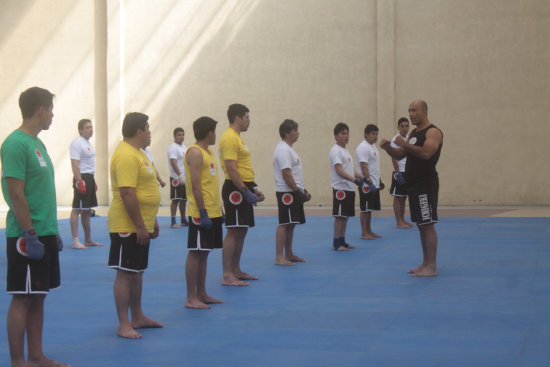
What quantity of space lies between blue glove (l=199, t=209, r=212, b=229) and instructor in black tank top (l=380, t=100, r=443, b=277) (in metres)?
2.25

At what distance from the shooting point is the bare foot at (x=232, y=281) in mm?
7312

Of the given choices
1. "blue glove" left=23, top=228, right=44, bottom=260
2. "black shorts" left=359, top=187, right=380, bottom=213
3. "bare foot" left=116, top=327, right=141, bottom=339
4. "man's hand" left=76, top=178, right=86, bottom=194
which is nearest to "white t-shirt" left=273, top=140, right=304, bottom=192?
"black shorts" left=359, top=187, right=380, bottom=213

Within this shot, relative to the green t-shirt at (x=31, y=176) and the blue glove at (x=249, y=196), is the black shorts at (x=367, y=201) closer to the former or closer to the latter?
the blue glove at (x=249, y=196)

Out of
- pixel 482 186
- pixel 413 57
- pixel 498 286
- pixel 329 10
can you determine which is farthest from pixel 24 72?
pixel 498 286

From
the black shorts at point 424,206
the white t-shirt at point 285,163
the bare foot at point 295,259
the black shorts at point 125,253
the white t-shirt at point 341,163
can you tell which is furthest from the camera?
the white t-shirt at point 341,163

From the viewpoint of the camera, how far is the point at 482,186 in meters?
17.1

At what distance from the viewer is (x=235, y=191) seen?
736 cm

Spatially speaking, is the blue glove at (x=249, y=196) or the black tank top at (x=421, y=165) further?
the black tank top at (x=421, y=165)

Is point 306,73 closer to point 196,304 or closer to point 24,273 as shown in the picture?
point 196,304

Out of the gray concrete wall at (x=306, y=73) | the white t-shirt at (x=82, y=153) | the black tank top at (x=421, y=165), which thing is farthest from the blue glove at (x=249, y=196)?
the gray concrete wall at (x=306, y=73)

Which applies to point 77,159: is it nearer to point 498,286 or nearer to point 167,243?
point 167,243

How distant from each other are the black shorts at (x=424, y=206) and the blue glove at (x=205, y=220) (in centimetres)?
245

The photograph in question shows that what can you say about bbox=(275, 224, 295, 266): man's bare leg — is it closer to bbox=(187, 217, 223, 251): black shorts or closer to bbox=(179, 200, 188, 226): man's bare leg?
bbox=(187, 217, 223, 251): black shorts

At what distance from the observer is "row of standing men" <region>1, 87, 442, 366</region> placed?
13.7ft
